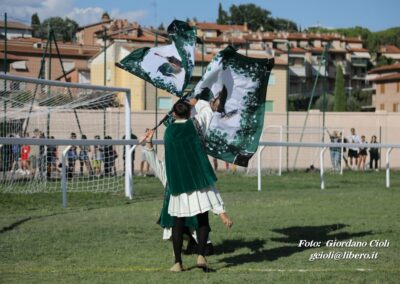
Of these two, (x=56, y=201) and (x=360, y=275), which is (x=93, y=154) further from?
(x=360, y=275)

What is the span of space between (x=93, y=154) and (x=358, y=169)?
13989 mm

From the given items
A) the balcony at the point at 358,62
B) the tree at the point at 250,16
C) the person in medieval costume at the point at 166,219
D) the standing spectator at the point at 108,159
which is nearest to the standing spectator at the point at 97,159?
the standing spectator at the point at 108,159

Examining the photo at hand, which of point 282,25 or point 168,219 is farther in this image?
point 282,25

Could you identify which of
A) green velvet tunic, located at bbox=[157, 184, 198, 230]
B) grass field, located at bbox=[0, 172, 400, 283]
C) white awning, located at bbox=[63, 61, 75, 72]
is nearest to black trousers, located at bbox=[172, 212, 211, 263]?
grass field, located at bbox=[0, 172, 400, 283]

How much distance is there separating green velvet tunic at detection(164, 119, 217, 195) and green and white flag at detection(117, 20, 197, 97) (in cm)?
136

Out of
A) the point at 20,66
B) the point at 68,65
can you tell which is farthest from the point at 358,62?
the point at 20,66

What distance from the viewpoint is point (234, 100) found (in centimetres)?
993

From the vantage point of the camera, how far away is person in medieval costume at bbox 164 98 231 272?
873 cm

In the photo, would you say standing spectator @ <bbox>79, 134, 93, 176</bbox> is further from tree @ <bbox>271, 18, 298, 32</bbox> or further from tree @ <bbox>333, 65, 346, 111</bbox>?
tree @ <bbox>271, 18, 298, 32</bbox>

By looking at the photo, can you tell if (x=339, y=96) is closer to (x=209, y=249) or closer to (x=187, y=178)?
(x=209, y=249)

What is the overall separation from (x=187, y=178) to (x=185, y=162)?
0.60 feet

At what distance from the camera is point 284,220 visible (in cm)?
1292

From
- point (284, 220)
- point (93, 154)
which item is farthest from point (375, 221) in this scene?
point (93, 154)

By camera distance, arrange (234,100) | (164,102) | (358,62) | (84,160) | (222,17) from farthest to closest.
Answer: (222,17), (358,62), (164,102), (84,160), (234,100)
